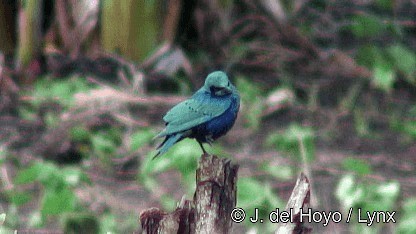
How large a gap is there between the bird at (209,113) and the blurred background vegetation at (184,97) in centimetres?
137

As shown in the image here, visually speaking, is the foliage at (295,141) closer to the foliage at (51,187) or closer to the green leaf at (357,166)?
the green leaf at (357,166)

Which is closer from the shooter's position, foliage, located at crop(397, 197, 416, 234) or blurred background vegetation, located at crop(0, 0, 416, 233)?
foliage, located at crop(397, 197, 416, 234)

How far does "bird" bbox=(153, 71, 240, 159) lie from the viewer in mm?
1512

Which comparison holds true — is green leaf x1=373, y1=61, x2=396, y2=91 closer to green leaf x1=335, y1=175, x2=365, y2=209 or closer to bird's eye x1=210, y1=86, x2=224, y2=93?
green leaf x1=335, y1=175, x2=365, y2=209

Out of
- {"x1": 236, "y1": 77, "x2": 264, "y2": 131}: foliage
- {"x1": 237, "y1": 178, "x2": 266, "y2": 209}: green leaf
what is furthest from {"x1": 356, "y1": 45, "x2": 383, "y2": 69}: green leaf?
{"x1": 237, "y1": 178, "x2": 266, "y2": 209}: green leaf

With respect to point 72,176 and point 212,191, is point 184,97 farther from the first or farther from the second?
point 212,191

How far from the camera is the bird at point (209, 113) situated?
1.51m

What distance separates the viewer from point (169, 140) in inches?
62.7

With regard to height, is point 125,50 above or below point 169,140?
above

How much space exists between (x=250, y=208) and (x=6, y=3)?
2028 millimetres

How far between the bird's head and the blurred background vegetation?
1.40 m

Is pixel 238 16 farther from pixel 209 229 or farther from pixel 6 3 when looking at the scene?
pixel 209 229

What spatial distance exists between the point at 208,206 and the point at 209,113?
16 centimetres

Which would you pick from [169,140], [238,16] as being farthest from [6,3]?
[169,140]
